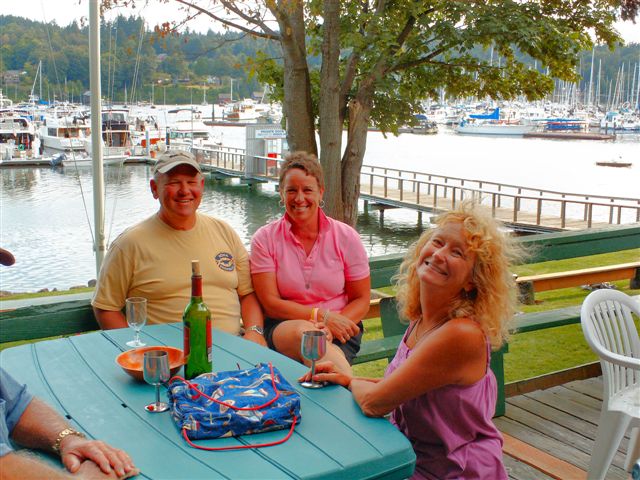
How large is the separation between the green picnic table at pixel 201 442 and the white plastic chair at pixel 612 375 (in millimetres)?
1165

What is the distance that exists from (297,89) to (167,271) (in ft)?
20.3

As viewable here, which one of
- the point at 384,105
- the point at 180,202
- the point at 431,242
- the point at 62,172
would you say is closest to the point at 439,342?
the point at 431,242

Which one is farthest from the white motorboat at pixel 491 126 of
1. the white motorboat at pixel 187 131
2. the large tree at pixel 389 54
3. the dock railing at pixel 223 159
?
the large tree at pixel 389 54

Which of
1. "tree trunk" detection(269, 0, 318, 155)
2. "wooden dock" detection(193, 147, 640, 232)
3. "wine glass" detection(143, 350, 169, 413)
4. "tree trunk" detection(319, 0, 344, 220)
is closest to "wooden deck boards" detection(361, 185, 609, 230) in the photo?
"wooden dock" detection(193, 147, 640, 232)

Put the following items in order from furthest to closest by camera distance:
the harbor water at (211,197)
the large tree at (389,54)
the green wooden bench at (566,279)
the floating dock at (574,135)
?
the floating dock at (574,135), the harbor water at (211,197), the large tree at (389,54), the green wooden bench at (566,279)

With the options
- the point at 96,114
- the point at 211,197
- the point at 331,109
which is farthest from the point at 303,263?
the point at 211,197

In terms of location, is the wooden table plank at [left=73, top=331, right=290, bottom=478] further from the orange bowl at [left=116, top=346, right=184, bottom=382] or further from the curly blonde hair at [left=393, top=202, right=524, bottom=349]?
the curly blonde hair at [left=393, top=202, right=524, bottom=349]

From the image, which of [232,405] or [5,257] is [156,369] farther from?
[5,257]

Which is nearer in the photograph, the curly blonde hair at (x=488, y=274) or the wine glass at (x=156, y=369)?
the wine glass at (x=156, y=369)

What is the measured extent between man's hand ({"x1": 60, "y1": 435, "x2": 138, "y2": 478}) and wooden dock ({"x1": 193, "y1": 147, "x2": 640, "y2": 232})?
122cm

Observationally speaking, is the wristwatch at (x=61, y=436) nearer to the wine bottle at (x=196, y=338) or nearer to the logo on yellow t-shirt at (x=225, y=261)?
the wine bottle at (x=196, y=338)

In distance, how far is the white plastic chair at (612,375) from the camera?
2.56 m

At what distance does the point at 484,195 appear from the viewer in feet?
21.1

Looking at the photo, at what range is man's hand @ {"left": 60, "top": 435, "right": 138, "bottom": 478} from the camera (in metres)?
1.47
